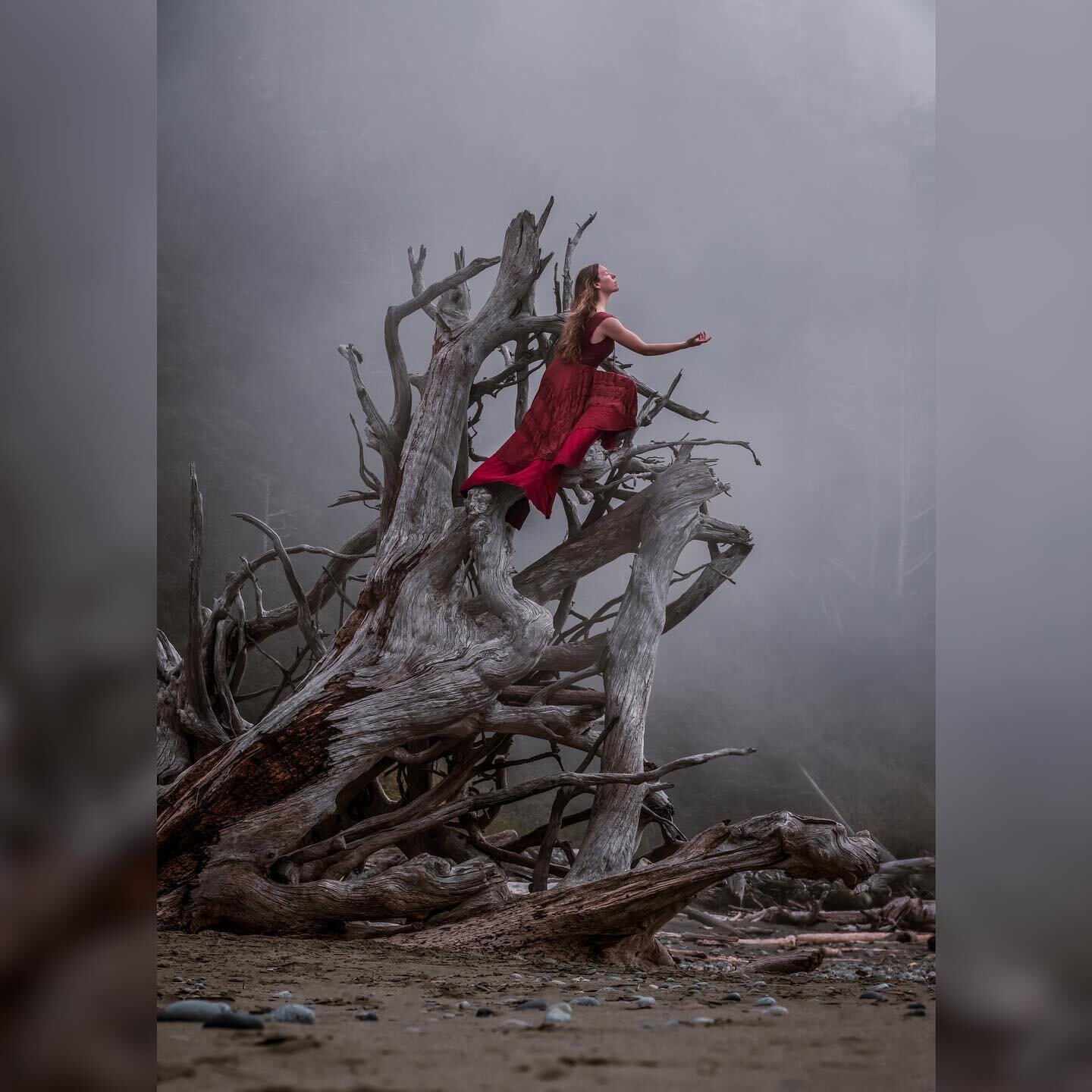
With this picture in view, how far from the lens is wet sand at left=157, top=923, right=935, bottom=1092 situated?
1.49 m

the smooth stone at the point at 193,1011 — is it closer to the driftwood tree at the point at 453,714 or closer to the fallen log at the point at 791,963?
the driftwood tree at the point at 453,714

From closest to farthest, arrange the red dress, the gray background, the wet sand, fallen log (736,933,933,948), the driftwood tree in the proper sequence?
the wet sand < the driftwood tree < the red dress < fallen log (736,933,933,948) < the gray background

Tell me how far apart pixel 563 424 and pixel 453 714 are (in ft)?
3.37

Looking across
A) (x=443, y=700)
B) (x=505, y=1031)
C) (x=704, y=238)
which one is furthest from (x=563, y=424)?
(x=505, y=1031)

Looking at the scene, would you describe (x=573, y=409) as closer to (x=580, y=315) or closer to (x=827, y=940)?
(x=580, y=315)

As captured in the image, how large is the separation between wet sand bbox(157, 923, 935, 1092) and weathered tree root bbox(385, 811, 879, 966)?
0.11m

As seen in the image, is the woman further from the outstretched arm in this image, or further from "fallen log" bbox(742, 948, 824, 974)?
"fallen log" bbox(742, 948, 824, 974)

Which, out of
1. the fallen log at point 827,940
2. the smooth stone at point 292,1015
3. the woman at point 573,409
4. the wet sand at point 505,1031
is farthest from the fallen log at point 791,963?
the smooth stone at point 292,1015

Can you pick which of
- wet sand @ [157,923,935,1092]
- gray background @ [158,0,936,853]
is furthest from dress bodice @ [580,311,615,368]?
wet sand @ [157,923,935,1092]

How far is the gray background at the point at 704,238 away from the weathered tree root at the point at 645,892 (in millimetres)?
1811

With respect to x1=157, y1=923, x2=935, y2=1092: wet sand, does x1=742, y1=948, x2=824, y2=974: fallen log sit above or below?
below

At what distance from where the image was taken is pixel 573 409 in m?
3.45
